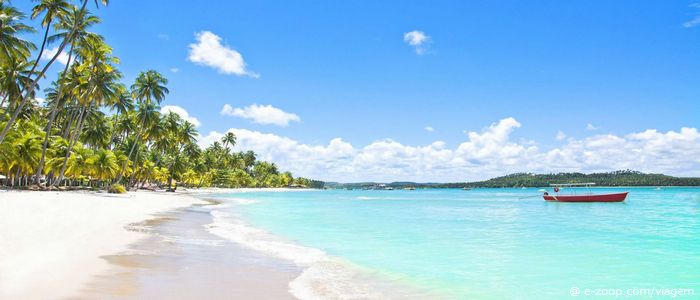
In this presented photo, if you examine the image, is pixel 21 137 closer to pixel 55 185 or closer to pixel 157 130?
pixel 55 185

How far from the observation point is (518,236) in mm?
20578

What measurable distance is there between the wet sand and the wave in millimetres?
344

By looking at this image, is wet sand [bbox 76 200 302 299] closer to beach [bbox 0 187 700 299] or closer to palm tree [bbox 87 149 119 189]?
beach [bbox 0 187 700 299]

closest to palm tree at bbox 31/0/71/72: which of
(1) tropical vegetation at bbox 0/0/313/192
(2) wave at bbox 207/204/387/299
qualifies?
(1) tropical vegetation at bbox 0/0/313/192

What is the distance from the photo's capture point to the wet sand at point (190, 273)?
7.57m

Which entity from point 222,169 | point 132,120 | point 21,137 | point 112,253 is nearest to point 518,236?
point 112,253

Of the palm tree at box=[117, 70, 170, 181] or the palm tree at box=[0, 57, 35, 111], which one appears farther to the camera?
the palm tree at box=[117, 70, 170, 181]

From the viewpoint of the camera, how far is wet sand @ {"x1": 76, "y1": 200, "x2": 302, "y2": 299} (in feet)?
24.8

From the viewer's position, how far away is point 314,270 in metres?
10.8

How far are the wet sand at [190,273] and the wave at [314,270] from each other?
0.34m

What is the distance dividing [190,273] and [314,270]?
2965 mm

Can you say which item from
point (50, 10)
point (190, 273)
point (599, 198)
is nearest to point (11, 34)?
point (50, 10)

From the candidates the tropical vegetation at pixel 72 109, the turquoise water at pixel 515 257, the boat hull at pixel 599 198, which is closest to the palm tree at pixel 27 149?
the tropical vegetation at pixel 72 109

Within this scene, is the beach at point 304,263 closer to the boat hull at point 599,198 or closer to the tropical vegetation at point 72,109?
the tropical vegetation at point 72,109
